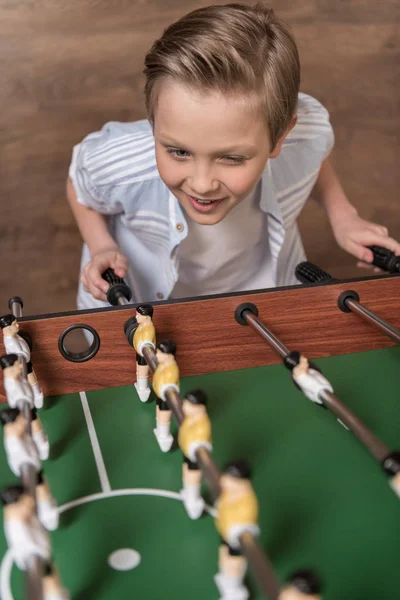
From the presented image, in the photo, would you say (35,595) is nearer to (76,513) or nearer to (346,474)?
(76,513)

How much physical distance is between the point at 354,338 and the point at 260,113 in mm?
381

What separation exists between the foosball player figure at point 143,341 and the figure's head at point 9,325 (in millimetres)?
152

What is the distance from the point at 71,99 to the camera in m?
2.00

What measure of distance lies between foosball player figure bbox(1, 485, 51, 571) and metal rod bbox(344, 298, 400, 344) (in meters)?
0.54

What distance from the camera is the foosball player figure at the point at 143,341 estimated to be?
34.5 inches

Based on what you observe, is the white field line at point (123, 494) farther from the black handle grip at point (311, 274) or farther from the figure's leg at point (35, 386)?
the black handle grip at point (311, 274)

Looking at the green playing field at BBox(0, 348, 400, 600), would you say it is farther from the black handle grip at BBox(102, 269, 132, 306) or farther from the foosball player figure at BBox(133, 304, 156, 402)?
the black handle grip at BBox(102, 269, 132, 306)

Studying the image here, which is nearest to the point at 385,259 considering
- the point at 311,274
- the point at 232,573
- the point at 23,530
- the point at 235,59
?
the point at 311,274

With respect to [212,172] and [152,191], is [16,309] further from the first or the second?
[152,191]

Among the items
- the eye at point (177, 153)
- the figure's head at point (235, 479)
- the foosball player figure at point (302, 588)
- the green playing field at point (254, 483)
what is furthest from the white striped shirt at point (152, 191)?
the foosball player figure at point (302, 588)

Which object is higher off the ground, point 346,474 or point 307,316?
point 307,316

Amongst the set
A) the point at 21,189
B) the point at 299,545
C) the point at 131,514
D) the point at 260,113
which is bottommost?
the point at 299,545

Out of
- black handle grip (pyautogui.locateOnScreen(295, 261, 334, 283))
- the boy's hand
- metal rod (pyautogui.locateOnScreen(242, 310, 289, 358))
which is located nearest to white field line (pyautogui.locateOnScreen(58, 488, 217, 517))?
metal rod (pyautogui.locateOnScreen(242, 310, 289, 358))

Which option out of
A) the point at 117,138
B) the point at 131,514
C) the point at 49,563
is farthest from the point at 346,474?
the point at 117,138
